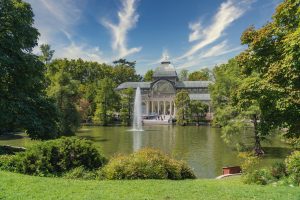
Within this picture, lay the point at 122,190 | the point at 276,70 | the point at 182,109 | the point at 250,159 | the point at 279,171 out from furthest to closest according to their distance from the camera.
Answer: the point at 182,109, the point at 250,159, the point at 276,70, the point at 279,171, the point at 122,190

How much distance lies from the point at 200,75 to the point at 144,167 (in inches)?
3375

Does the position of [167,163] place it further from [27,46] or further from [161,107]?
[161,107]

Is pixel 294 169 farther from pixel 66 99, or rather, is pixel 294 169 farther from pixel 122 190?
pixel 66 99

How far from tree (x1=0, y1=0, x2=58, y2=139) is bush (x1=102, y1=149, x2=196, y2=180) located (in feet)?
19.8

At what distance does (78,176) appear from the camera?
30.5 feet

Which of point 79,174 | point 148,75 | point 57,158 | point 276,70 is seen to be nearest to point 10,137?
point 57,158

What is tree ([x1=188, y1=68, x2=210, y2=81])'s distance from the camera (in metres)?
93.0

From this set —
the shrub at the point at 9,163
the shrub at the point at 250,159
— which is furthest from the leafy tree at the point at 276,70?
the shrub at the point at 9,163

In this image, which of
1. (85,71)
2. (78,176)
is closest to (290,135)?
(78,176)

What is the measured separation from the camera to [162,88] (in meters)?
73.2

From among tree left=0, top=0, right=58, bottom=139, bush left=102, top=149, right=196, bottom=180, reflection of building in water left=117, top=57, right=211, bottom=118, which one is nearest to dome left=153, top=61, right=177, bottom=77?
reflection of building in water left=117, top=57, right=211, bottom=118

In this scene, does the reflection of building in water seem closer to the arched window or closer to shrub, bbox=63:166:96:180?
the arched window

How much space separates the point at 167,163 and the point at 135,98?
5319cm

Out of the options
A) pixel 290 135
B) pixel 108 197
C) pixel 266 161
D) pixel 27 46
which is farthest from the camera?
pixel 266 161
